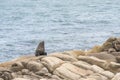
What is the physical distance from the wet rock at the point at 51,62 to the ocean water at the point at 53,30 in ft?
59.8

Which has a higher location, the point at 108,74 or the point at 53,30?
the point at 108,74

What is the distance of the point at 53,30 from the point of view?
65.5 meters

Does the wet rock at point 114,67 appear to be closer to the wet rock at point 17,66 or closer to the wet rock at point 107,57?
the wet rock at point 107,57

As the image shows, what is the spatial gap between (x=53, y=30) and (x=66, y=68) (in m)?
41.5

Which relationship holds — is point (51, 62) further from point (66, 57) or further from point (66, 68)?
point (66, 57)

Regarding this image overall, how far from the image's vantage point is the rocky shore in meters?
23.4

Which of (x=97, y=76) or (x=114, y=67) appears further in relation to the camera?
(x=114, y=67)

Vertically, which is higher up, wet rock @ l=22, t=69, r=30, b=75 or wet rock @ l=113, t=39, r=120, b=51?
wet rock @ l=113, t=39, r=120, b=51

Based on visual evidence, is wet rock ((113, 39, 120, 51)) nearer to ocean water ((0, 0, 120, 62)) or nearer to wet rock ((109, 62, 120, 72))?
wet rock ((109, 62, 120, 72))

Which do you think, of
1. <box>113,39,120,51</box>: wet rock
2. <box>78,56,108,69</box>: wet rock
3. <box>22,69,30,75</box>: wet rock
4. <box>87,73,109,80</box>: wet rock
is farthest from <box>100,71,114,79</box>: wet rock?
<box>113,39,120,51</box>: wet rock

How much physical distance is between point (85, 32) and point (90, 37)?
499cm

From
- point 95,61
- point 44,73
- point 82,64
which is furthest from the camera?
point 95,61

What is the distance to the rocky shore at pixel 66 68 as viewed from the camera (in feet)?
76.8

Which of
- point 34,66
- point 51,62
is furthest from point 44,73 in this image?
point 51,62
